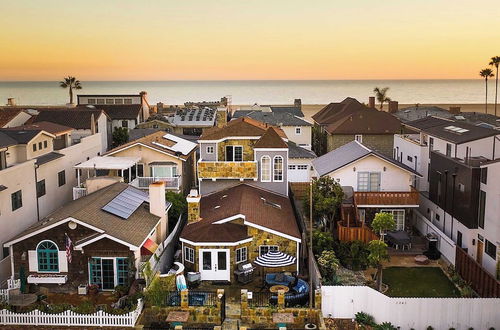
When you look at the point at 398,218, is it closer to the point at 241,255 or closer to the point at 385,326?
the point at 241,255

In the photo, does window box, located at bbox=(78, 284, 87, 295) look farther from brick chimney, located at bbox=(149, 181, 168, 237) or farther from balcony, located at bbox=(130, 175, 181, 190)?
balcony, located at bbox=(130, 175, 181, 190)

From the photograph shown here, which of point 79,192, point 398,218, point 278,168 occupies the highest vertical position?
point 278,168

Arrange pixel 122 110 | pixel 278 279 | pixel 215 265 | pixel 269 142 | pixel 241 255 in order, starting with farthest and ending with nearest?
pixel 122 110 < pixel 269 142 < pixel 241 255 < pixel 215 265 < pixel 278 279

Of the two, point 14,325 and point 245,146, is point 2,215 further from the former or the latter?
point 245,146

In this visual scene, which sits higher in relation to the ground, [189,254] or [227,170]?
[227,170]

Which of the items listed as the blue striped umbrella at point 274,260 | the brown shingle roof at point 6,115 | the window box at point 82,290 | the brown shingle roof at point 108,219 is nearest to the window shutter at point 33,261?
the brown shingle roof at point 108,219

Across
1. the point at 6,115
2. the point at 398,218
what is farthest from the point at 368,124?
the point at 6,115

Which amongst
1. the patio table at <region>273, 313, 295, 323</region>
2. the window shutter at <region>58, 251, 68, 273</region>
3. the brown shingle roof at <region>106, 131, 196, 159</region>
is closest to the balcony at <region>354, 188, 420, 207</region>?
the brown shingle roof at <region>106, 131, 196, 159</region>

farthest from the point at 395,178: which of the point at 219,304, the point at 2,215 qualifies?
the point at 2,215

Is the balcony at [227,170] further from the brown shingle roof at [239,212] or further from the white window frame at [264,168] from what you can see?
the brown shingle roof at [239,212]
